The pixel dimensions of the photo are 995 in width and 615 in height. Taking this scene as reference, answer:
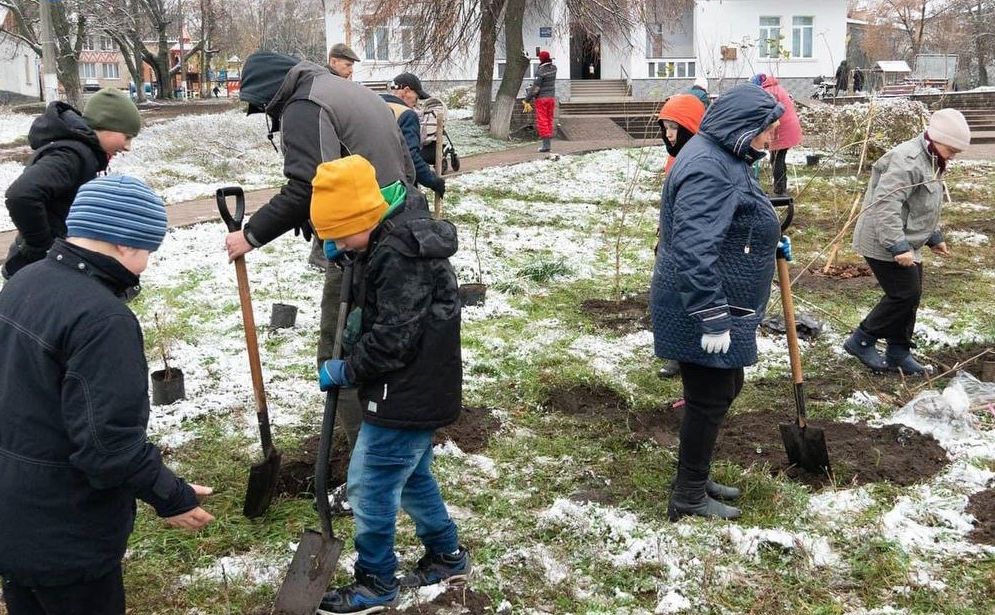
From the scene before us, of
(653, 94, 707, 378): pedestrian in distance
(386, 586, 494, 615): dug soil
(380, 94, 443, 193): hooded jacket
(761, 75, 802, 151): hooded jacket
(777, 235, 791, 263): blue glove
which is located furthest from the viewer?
(761, 75, 802, 151): hooded jacket

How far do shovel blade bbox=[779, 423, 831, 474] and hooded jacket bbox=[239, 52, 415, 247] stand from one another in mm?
2142

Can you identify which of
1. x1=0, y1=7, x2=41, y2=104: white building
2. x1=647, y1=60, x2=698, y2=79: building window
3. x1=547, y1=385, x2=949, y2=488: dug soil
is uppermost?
x1=0, y1=7, x2=41, y2=104: white building

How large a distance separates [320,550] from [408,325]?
3.05 ft

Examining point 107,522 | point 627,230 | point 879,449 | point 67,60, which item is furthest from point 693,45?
point 107,522

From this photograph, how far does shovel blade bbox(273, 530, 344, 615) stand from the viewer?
309cm

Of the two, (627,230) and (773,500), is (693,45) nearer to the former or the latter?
(627,230)

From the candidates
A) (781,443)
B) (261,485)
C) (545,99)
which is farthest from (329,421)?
(545,99)

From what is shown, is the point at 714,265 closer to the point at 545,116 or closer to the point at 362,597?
the point at 362,597

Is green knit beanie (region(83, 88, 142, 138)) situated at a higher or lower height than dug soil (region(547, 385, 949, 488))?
higher

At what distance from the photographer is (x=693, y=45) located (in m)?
32.7

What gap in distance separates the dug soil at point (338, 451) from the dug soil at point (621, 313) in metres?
1.96

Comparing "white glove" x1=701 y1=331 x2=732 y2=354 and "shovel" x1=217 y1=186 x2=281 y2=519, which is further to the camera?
"shovel" x1=217 y1=186 x2=281 y2=519

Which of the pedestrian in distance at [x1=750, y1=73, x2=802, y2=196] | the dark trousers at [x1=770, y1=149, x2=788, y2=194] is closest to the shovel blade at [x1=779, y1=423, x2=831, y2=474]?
the pedestrian in distance at [x1=750, y1=73, x2=802, y2=196]

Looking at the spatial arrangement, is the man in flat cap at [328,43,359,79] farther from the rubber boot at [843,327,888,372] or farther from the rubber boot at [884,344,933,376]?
the rubber boot at [884,344,933,376]
